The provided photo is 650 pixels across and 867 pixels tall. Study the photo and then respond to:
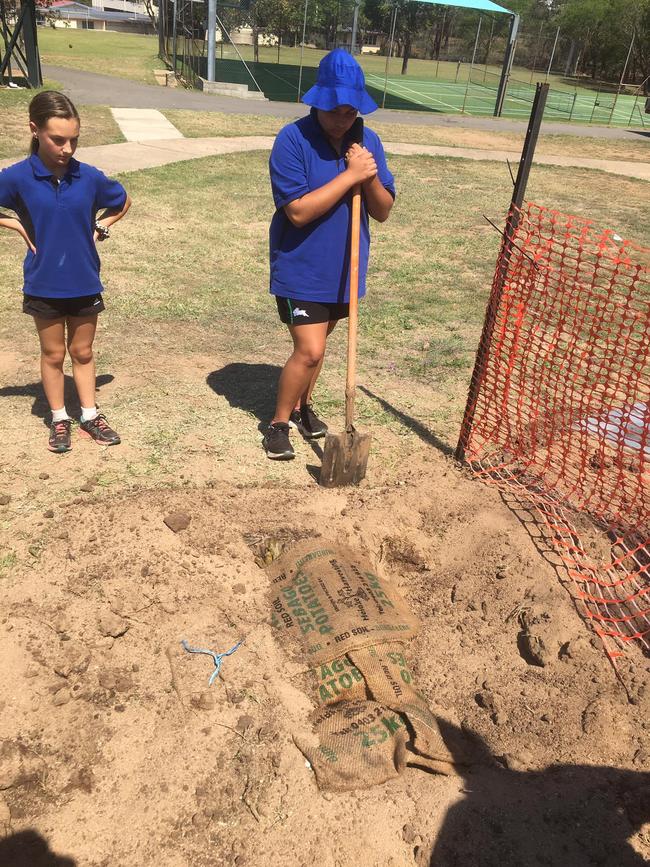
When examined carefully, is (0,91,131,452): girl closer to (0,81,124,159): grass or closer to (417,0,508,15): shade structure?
(0,81,124,159): grass

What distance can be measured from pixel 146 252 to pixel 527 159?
516 cm

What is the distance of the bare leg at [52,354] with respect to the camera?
3.54m

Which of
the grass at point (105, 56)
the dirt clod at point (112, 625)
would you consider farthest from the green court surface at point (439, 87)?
the dirt clod at point (112, 625)

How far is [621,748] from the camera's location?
2426 mm

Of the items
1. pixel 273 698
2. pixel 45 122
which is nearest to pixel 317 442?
pixel 273 698

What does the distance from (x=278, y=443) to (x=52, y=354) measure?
4.36 feet

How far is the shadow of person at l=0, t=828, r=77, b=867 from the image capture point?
2012 mm

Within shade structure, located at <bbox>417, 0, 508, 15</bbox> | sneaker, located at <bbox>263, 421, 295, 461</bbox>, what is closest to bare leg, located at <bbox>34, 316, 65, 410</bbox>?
sneaker, located at <bbox>263, 421, 295, 461</bbox>

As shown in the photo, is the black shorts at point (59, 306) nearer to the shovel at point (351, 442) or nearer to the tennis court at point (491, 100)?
the shovel at point (351, 442)

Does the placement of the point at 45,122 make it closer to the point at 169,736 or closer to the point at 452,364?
the point at 169,736

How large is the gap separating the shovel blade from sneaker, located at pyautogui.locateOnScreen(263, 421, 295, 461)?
11.7 inches

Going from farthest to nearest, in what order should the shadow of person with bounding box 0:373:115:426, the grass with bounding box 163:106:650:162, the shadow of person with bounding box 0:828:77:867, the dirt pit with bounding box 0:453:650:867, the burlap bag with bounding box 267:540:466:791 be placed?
the grass with bounding box 163:106:650:162 → the shadow of person with bounding box 0:373:115:426 → the burlap bag with bounding box 267:540:466:791 → the dirt pit with bounding box 0:453:650:867 → the shadow of person with bounding box 0:828:77:867

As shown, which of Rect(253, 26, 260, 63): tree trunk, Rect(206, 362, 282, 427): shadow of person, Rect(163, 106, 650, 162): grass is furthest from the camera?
Rect(253, 26, 260, 63): tree trunk

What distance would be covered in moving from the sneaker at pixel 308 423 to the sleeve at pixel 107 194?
1.55 m
